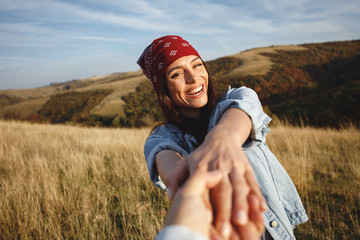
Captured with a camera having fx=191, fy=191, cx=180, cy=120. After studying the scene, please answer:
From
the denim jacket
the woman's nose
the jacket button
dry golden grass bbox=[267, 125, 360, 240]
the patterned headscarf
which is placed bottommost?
dry golden grass bbox=[267, 125, 360, 240]

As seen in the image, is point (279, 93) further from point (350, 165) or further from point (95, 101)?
point (95, 101)

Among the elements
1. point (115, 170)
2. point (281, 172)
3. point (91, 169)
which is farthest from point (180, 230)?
point (91, 169)

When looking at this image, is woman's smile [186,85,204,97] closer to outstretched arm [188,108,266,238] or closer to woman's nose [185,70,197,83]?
woman's nose [185,70,197,83]

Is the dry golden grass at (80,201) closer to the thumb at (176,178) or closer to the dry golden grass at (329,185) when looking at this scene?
the thumb at (176,178)

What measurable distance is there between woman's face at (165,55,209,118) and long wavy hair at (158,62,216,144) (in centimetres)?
6

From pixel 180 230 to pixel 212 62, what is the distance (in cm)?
4975

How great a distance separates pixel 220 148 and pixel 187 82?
3.32 ft

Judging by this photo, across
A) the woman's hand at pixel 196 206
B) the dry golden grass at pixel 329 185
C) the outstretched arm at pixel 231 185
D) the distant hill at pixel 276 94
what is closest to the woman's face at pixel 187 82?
the outstretched arm at pixel 231 185

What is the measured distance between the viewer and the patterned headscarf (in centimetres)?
170

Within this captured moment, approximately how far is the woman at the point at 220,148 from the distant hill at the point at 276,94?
41.3 feet

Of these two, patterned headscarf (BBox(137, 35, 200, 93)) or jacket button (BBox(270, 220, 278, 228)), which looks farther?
patterned headscarf (BBox(137, 35, 200, 93))

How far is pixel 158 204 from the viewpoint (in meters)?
2.66

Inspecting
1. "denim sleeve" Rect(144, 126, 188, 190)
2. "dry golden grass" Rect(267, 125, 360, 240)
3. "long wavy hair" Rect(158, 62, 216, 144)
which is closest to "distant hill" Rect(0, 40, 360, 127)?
"dry golden grass" Rect(267, 125, 360, 240)

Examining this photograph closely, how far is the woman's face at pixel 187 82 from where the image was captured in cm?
161
